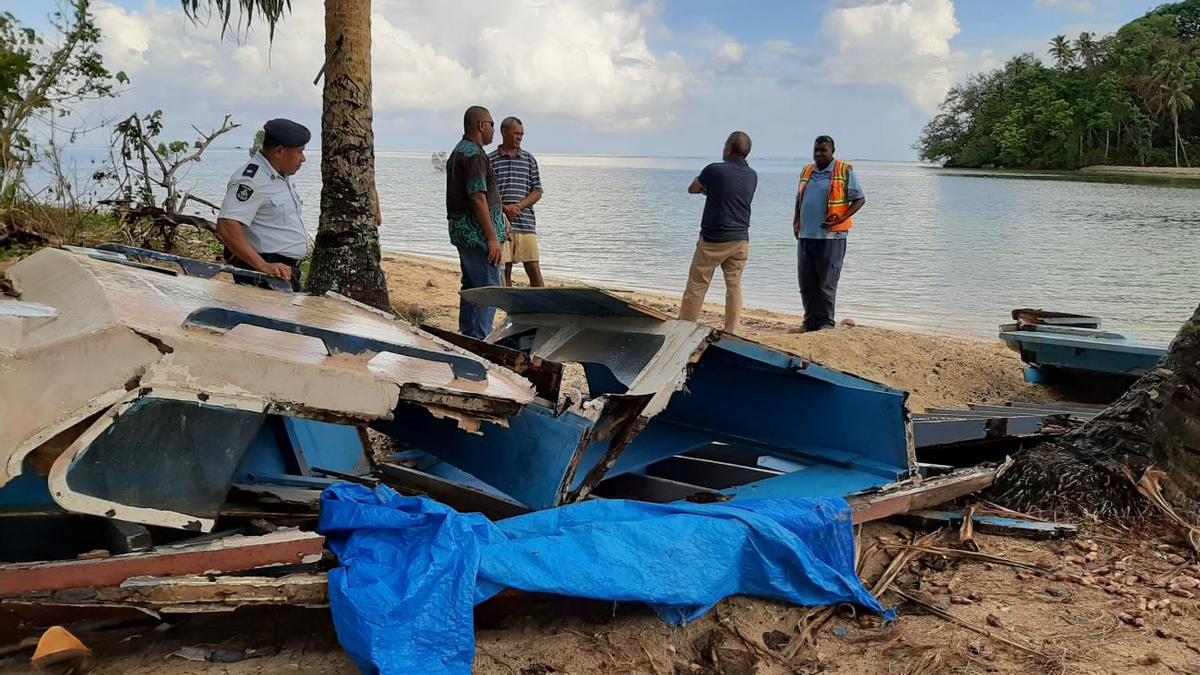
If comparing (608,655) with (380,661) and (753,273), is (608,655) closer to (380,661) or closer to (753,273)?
(380,661)

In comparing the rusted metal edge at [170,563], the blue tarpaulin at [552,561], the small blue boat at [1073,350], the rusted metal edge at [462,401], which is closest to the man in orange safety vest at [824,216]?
the small blue boat at [1073,350]

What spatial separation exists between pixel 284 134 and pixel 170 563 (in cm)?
276

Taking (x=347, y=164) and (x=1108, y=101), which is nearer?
(x=347, y=164)

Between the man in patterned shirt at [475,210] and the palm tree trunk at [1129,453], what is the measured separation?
3.50 metres

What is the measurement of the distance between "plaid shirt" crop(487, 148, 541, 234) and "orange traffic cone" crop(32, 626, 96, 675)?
5.00m

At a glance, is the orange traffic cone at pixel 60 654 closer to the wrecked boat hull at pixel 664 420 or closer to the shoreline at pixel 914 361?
the wrecked boat hull at pixel 664 420

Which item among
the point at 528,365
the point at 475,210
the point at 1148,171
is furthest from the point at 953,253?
the point at 1148,171

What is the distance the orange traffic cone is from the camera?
2.30 meters

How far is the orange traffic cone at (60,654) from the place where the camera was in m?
2.30

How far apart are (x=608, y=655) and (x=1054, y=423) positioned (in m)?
3.12

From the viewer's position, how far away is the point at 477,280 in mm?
6422

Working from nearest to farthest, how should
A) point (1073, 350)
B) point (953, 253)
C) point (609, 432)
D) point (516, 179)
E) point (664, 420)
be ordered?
point (609, 432), point (664, 420), point (1073, 350), point (516, 179), point (953, 253)

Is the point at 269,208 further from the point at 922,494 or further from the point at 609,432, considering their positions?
the point at 922,494

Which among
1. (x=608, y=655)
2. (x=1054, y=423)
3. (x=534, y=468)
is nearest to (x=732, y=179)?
(x=1054, y=423)
